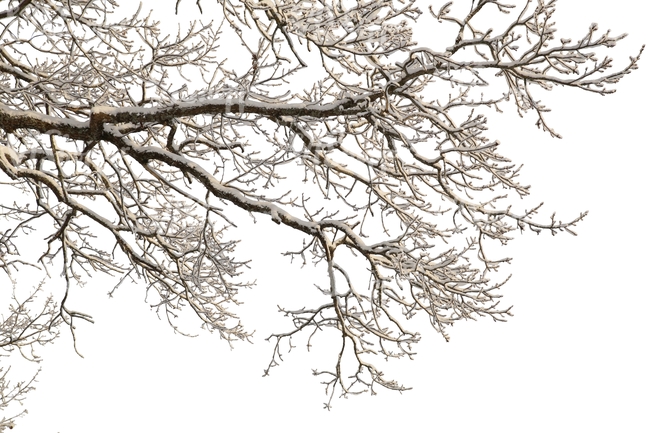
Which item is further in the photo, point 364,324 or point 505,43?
point 364,324

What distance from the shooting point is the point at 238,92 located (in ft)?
21.8

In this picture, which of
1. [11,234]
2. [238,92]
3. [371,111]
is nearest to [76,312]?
[11,234]

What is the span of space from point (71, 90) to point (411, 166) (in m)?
3.32

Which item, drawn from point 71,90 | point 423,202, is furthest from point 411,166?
point 71,90

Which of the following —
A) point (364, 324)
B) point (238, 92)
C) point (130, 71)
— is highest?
point (130, 71)

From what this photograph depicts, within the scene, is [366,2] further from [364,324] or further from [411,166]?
[364,324]

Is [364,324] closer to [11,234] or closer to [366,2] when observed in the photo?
[366,2]

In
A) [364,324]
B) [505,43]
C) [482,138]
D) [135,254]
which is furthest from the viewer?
[135,254]

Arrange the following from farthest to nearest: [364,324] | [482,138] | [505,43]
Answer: [364,324] → [482,138] → [505,43]

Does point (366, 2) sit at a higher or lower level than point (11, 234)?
higher

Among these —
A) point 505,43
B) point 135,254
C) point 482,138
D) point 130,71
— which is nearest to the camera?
point 505,43

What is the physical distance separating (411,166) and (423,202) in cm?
36

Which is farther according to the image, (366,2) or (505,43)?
(366,2)

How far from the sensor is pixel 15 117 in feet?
24.0
